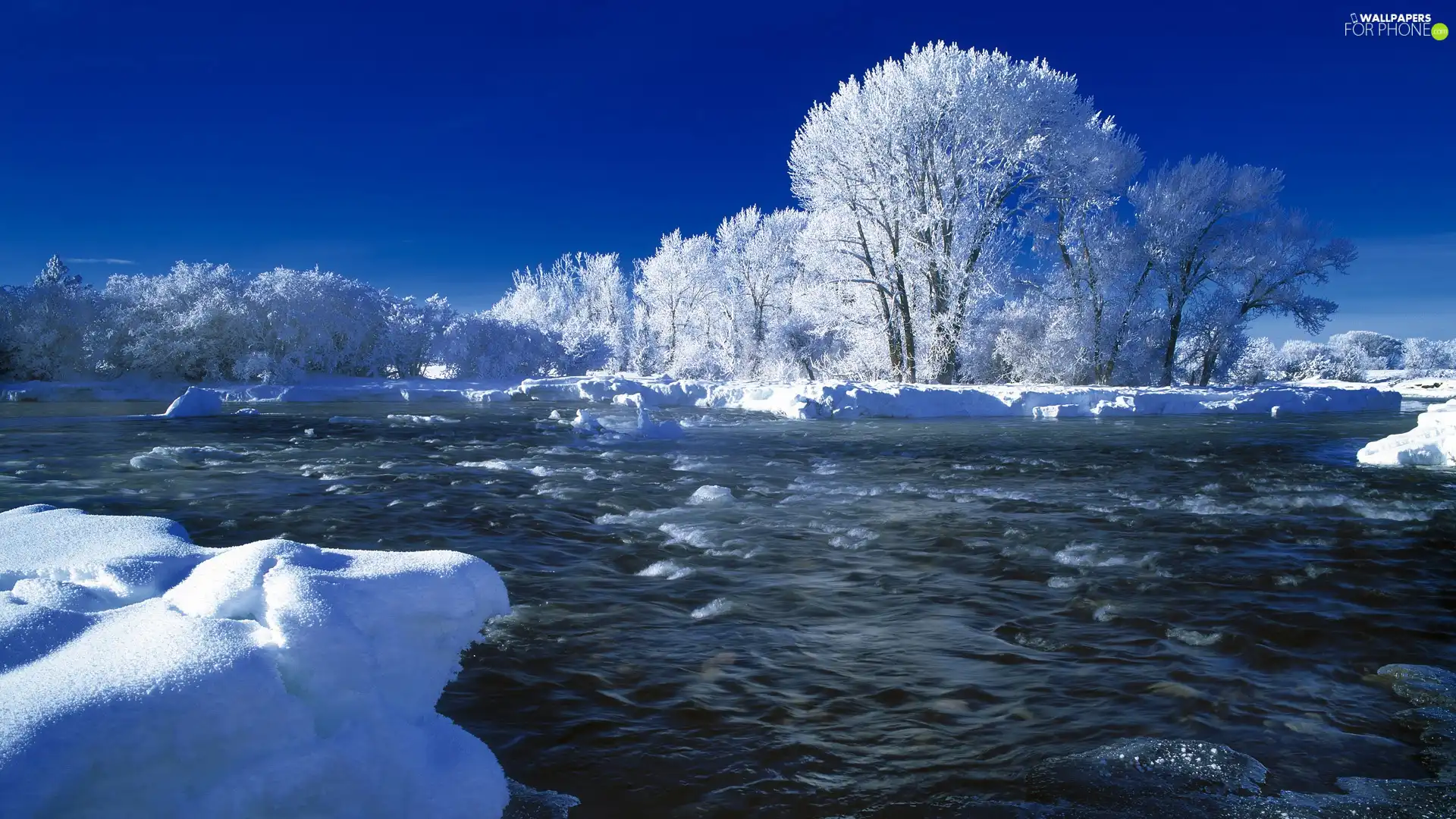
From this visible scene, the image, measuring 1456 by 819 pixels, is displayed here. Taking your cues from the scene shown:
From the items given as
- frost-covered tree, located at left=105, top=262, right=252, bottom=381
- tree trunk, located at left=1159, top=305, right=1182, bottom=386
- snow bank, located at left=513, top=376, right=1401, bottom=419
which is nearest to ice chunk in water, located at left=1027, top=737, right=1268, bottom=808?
snow bank, located at left=513, top=376, right=1401, bottom=419

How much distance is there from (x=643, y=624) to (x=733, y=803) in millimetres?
1632

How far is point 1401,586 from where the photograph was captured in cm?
459

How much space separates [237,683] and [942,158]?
2441 cm

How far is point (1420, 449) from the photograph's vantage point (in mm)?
10031

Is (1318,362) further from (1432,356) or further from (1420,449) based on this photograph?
(1420,449)

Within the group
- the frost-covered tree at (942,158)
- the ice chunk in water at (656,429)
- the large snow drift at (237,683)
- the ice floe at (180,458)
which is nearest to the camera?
the large snow drift at (237,683)

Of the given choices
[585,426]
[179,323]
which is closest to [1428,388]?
[585,426]

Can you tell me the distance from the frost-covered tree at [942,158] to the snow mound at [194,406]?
1852cm

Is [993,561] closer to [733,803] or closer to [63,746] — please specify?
[733,803]

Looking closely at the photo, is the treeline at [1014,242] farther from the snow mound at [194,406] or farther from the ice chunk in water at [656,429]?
the snow mound at [194,406]

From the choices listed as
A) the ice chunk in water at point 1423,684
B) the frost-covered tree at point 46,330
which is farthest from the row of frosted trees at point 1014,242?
the frost-covered tree at point 46,330

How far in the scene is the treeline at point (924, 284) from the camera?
23188 millimetres

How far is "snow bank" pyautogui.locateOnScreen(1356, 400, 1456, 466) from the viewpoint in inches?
391

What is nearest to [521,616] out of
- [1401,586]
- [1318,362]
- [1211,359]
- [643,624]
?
[643,624]
